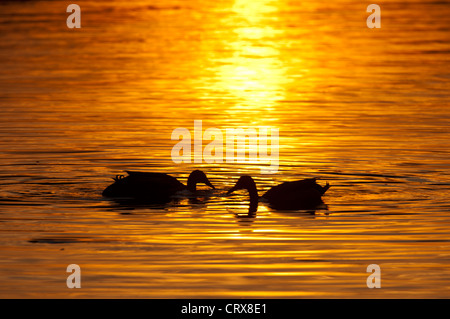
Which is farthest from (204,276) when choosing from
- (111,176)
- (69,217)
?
(111,176)

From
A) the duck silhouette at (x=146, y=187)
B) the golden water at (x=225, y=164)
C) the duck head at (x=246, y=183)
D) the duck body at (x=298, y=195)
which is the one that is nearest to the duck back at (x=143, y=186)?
the duck silhouette at (x=146, y=187)

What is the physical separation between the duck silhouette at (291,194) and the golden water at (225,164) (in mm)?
231

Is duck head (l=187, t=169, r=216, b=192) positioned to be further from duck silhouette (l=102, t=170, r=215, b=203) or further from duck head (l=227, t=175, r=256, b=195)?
duck head (l=227, t=175, r=256, b=195)

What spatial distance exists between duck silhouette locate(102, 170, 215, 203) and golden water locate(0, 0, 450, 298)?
0.31 m

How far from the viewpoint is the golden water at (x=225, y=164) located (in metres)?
12.1

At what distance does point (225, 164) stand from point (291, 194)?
368cm

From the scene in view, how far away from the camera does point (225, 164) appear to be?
19.3 metres

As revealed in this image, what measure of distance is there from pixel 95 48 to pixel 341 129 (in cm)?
1756

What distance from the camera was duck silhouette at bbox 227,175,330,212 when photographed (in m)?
15.7

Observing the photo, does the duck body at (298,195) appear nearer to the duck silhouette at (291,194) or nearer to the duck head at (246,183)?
the duck silhouette at (291,194)

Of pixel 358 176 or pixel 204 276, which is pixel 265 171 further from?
pixel 204 276

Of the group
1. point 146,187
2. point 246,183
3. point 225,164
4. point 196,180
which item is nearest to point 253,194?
point 246,183

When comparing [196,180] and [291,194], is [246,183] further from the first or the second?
[196,180]

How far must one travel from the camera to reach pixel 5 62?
3375 cm
